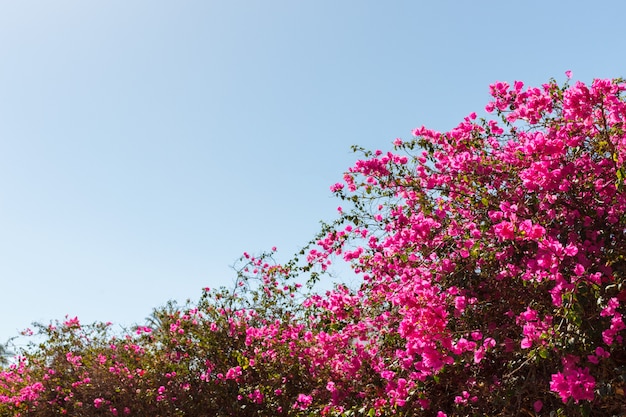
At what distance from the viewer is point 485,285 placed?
4.43m

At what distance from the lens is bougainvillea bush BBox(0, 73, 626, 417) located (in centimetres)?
364

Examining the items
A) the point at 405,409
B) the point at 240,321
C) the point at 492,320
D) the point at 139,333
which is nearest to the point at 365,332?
the point at 405,409

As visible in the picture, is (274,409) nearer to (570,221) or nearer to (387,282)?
(387,282)

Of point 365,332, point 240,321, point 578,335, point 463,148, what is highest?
point 240,321

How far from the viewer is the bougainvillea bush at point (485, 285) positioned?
3.64m

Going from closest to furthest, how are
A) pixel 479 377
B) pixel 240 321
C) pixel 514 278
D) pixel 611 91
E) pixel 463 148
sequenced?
pixel 611 91
pixel 514 278
pixel 479 377
pixel 463 148
pixel 240 321

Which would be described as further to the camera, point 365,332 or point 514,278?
point 365,332

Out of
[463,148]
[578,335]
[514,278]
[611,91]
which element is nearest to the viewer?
[578,335]

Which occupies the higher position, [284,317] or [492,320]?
[284,317]

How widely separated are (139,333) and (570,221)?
7.66 metres

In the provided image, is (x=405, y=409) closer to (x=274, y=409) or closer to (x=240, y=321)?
(x=274, y=409)

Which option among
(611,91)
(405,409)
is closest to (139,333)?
(405,409)

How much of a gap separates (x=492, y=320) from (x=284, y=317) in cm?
383

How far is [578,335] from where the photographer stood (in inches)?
142
